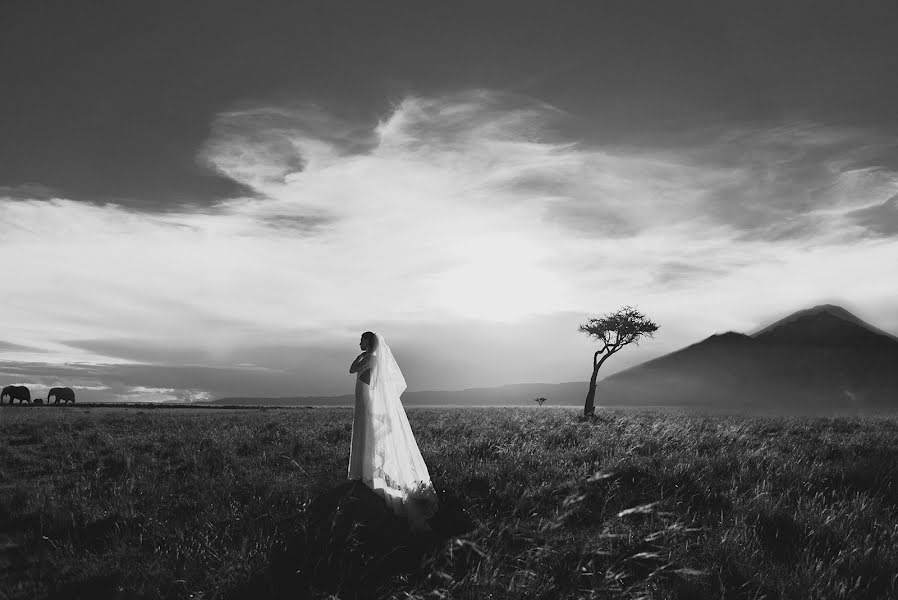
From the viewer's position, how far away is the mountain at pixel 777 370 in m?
94.9

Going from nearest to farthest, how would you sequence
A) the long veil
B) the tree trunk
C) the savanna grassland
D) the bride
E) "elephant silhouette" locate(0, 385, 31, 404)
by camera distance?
the savanna grassland → the long veil → the bride → the tree trunk → "elephant silhouette" locate(0, 385, 31, 404)

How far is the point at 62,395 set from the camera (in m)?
51.4

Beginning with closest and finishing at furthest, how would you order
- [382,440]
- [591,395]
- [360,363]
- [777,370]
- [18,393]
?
1. [382,440]
2. [360,363]
3. [591,395]
4. [18,393]
5. [777,370]

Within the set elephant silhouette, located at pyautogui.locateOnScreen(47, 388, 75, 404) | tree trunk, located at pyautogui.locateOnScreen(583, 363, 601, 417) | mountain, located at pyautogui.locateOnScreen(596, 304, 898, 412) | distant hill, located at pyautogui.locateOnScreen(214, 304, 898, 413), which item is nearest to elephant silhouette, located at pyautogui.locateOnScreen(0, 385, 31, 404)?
elephant silhouette, located at pyautogui.locateOnScreen(47, 388, 75, 404)

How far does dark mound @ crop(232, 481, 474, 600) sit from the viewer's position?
5.05m

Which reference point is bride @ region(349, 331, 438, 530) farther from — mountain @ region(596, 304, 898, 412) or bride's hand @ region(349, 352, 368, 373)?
mountain @ region(596, 304, 898, 412)

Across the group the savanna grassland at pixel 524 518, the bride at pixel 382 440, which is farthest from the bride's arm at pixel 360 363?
the savanna grassland at pixel 524 518

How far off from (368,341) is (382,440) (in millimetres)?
1637

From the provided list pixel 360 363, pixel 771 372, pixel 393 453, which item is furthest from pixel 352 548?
pixel 771 372

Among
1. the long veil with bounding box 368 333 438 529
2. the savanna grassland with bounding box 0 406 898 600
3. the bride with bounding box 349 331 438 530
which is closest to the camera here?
the savanna grassland with bounding box 0 406 898 600

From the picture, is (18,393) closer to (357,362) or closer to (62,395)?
(62,395)

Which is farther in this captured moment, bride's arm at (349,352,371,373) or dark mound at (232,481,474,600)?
bride's arm at (349,352,371,373)

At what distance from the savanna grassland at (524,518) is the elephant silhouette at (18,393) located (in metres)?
46.1

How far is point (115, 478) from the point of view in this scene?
10.5m
